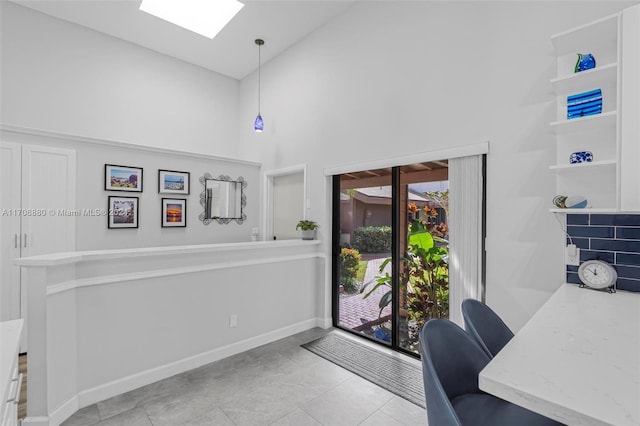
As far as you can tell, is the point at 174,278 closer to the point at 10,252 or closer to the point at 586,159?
the point at 10,252

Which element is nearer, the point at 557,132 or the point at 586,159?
the point at 586,159

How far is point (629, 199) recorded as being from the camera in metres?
1.60

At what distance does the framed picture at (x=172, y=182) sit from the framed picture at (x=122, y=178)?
237mm

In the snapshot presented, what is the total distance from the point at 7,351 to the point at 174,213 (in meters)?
3.39

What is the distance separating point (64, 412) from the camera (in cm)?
203

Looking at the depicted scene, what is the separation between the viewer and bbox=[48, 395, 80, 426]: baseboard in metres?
1.94

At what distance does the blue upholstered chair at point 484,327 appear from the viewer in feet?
4.68

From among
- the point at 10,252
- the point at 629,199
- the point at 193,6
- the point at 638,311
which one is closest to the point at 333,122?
the point at 193,6

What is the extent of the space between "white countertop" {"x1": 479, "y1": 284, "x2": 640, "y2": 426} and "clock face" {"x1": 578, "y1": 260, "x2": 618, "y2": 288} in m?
0.48

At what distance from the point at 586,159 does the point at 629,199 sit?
342 millimetres

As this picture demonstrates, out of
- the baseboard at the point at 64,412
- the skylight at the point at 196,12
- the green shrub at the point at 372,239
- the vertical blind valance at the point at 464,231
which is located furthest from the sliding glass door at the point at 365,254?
the baseboard at the point at 64,412

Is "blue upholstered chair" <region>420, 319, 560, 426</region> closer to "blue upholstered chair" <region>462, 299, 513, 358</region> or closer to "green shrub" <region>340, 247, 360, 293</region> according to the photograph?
"blue upholstered chair" <region>462, 299, 513, 358</region>

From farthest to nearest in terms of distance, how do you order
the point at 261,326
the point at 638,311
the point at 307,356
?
the point at 261,326, the point at 307,356, the point at 638,311

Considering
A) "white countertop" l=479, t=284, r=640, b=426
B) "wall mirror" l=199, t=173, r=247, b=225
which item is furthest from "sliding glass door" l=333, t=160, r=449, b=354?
"wall mirror" l=199, t=173, r=247, b=225
